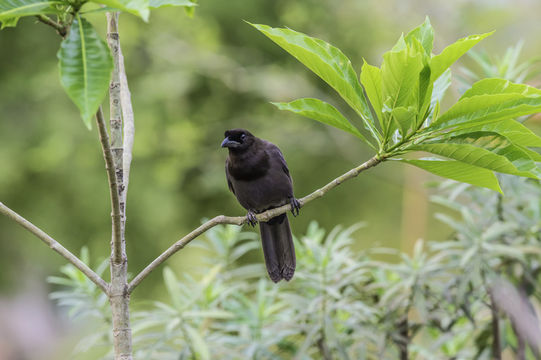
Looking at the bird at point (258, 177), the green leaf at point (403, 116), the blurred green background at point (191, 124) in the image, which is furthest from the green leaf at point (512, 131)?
the blurred green background at point (191, 124)

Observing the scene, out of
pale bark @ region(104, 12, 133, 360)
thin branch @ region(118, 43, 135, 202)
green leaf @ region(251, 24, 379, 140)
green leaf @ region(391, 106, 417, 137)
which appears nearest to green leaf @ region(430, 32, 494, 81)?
→ green leaf @ region(391, 106, 417, 137)

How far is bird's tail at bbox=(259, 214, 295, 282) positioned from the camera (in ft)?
9.37

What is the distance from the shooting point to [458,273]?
10.4 ft

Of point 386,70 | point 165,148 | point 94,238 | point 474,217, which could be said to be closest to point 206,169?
point 165,148

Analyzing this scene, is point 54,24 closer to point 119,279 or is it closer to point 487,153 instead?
point 119,279

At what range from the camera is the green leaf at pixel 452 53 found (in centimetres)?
140

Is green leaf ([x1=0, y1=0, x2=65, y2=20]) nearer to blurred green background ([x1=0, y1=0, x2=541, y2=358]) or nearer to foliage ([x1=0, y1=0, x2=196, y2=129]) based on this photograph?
foliage ([x1=0, y1=0, x2=196, y2=129])

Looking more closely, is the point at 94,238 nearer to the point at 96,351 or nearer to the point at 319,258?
the point at 96,351

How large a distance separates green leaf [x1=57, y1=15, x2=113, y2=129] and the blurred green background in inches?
250

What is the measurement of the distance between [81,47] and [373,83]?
76 centimetres

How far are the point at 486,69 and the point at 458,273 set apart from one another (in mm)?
1125

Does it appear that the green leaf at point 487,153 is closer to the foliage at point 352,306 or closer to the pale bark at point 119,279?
the pale bark at point 119,279

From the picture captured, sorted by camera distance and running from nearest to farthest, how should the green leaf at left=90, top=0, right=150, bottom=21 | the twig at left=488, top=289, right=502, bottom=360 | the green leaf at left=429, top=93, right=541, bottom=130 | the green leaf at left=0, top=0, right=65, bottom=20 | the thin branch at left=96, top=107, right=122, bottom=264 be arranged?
1. the green leaf at left=90, top=0, right=150, bottom=21
2. the green leaf at left=0, top=0, right=65, bottom=20
3. the thin branch at left=96, top=107, right=122, bottom=264
4. the green leaf at left=429, top=93, right=541, bottom=130
5. the twig at left=488, top=289, right=502, bottom=360

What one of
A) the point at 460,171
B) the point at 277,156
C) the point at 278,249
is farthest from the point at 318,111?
the point at 277,156
